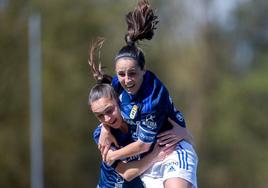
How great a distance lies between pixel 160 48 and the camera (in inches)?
1499

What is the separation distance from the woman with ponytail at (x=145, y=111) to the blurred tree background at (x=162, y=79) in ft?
80.3

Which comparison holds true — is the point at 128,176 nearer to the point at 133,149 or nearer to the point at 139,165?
the point at 139,165

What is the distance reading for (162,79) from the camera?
37344 millimetres

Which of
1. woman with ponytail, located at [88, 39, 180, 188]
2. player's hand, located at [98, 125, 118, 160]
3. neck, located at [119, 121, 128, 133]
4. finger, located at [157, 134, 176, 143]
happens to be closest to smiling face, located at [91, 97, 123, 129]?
woman with ponytail, located at [88, 39, 180, 188]

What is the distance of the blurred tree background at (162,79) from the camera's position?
3541cm

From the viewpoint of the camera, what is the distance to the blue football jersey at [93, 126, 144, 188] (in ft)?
28.9

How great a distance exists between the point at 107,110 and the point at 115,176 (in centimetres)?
87

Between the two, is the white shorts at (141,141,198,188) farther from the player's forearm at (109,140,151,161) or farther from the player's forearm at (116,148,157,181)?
the player's forearm at (109,140,151,161)

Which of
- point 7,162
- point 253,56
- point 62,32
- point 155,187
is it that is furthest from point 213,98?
point 155,187

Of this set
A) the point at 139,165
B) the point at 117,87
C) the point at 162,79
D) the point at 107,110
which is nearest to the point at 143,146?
the point at 139,165

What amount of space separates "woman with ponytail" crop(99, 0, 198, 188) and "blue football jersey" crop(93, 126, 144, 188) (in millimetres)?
87

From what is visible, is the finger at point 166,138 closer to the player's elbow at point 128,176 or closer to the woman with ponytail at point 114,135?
the woman with ponytail at point 114,135

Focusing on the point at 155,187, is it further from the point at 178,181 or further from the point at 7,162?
the point at 7,162

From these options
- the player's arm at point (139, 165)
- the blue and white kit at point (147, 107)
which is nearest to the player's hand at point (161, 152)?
the player's arm at point (139, 165)
